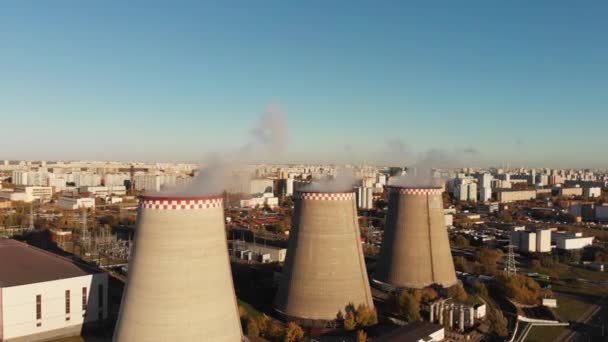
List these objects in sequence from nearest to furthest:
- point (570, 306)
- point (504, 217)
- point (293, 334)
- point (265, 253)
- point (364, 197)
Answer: point (293, 334), point (570, 306), point (265, 253), point (504, 217), point (364, 197)

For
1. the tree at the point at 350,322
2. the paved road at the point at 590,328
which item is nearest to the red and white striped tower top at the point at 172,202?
the tree at the point at 350,322

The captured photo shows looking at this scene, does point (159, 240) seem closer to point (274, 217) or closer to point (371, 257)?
point (371, 257)

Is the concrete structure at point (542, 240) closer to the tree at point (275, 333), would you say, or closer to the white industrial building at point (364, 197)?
the tree at point (275, 333)

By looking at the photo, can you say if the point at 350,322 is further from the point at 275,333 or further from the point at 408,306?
the point at 408,306

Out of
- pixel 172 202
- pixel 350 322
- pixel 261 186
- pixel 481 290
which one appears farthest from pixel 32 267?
pixel 261 186

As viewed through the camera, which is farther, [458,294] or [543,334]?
[458,294]

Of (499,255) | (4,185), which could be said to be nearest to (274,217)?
(499,255)

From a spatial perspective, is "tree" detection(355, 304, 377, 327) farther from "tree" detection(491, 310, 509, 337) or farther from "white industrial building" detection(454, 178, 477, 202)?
"white industrial building" detection(454, 178, 477, 202)
